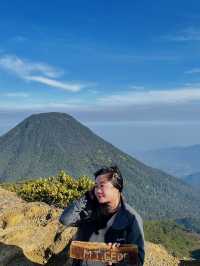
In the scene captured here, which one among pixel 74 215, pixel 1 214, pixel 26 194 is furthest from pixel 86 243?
pixel 26 194

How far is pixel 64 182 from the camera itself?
70.8 metres

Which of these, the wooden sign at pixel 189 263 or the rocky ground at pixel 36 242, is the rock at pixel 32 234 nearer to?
the rocky ground at pixel 36 242

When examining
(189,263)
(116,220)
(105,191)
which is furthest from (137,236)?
(189,263)

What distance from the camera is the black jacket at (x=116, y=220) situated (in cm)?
882

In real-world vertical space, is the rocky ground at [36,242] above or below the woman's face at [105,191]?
below

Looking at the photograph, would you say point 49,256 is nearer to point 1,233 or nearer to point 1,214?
point 1,233

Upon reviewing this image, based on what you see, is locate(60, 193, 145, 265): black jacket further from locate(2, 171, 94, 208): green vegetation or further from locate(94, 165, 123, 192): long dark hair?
locate(2, 171, 94, 208): green vegetation

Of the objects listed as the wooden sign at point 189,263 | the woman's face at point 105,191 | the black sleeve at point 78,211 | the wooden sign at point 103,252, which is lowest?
the wooden sign at point 189,263

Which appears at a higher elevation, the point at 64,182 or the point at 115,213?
the point at 115,213

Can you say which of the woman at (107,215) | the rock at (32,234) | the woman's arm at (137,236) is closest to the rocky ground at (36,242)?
the rock at (32,234)

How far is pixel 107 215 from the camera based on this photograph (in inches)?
356

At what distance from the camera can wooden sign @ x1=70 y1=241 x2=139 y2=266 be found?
8602mm

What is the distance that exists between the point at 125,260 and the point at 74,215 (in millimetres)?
1269

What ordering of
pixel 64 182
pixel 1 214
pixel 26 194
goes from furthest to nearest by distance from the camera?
1. pixel 64 182
2. pixel 26 194
3. pixel 1 214
